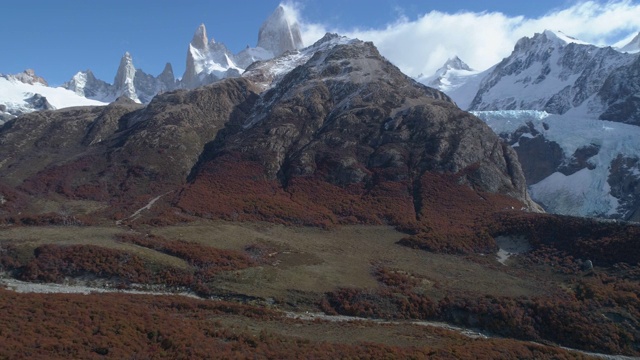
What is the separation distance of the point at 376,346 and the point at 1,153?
89231 millimetres

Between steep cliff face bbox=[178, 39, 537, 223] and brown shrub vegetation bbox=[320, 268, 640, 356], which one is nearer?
brown shrub vegetation bbox=[320, 268, 640, 356]

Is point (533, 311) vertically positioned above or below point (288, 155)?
below

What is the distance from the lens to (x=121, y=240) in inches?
2120

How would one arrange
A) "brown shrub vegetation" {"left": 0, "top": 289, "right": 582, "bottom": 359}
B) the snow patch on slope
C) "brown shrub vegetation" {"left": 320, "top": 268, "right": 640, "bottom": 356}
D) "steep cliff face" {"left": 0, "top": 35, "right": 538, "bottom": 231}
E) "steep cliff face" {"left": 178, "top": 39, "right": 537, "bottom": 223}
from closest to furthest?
"brown shrub vegetation" {"left": 0, "top": 289, "right": 582, "bottom": 359} → "brown shrub vegetation" {"left": 320, "top": 268, "right": 640, "bottom": 356} → "steep cliff face" {"left": 0, "top": 35, "right": 538, "bottom": 231} → "steep cliff face" {"left": 178, "top": 39, "right": 537, "bottom": 223} → the snow patch on slope

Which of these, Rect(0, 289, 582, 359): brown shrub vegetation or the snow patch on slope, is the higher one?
the snow patch on slope

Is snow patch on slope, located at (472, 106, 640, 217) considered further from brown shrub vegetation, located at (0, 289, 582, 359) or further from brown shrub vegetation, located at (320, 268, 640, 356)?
brown shrub vegetation, located at (0, 289, 582, 359)

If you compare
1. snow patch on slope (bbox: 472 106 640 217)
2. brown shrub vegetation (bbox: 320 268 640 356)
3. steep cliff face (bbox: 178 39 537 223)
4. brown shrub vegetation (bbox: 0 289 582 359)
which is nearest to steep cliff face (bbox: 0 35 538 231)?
steep cliff face (bbox: 178 39 537 223)

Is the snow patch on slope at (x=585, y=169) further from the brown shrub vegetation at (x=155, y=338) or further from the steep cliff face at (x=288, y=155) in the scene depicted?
the brown shrub vegetation at (x=155, y=338)

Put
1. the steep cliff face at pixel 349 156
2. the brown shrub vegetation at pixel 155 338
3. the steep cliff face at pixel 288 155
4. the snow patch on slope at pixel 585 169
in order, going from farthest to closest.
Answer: the snow patch on slope at pixel 585 169
the steep cliff face at pixel 349 156
the steep cliff face at pixel 288 155
the brown shrub vegetation at pixel 155 338

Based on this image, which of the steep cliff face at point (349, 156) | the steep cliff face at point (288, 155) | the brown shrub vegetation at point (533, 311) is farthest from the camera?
the steep cliff face at point (349, 156)

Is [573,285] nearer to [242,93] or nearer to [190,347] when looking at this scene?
[190,347]

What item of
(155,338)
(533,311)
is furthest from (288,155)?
(155,338)

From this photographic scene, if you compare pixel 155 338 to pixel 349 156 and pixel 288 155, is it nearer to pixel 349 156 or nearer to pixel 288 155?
pixel 349 156

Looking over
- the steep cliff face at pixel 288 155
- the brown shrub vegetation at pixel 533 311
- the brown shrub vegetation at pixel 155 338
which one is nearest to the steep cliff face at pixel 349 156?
the steep cliff face at pixel 288 155
